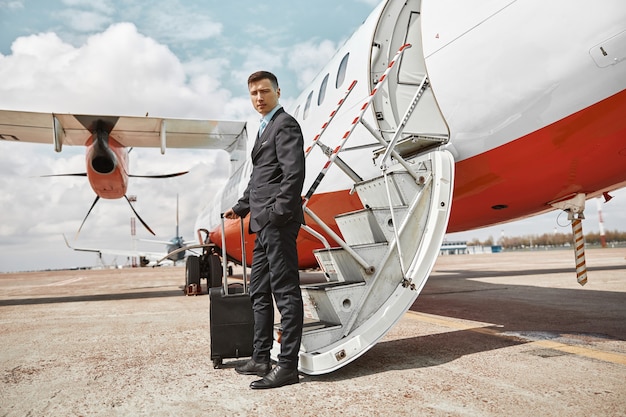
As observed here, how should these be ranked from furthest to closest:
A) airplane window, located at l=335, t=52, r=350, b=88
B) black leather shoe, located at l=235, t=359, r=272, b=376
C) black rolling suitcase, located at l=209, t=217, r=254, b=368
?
airplane window, located at l=335, t=52, r=350, b=88 → black rolling suitcase, located at l=209, t=217, r=254, b=368 → black leather shoe, located at l=235, t=359, r=272, b=376

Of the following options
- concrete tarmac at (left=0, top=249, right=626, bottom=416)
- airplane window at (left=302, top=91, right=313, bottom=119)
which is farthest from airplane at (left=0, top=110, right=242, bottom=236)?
Result: concrete tarmac at (left=0, top=249, right=626, bottom=416)

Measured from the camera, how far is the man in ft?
9.65

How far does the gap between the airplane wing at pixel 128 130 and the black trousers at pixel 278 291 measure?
7.90m

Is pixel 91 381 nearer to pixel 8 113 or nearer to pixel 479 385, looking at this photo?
pixel 479 385

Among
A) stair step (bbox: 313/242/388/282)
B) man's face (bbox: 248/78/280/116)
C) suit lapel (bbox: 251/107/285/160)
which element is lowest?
stair step (bbox: 313/242/388/282)

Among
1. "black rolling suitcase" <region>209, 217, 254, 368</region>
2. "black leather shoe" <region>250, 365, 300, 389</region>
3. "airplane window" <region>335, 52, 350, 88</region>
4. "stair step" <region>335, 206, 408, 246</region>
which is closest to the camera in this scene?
"black leather shoe" <region>250, 365, 300, 389</region>

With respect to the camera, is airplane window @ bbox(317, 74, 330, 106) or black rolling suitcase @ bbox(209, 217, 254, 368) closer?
black rolling suitcase @ bbox(209, 217, 254, 368)

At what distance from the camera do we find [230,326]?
3.43 metres

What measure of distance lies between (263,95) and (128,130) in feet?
28.8

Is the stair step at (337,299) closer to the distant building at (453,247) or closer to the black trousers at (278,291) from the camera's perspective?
the black trousers at (278,291)

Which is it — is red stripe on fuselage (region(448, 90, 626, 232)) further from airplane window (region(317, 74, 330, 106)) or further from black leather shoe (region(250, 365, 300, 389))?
airplane window (region(317, 74, 330, 106))

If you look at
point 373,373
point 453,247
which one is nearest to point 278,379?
point 373,373

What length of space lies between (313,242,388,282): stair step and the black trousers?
21.3 inches

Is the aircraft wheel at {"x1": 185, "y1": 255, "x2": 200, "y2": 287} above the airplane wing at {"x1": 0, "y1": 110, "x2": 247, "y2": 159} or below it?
below
